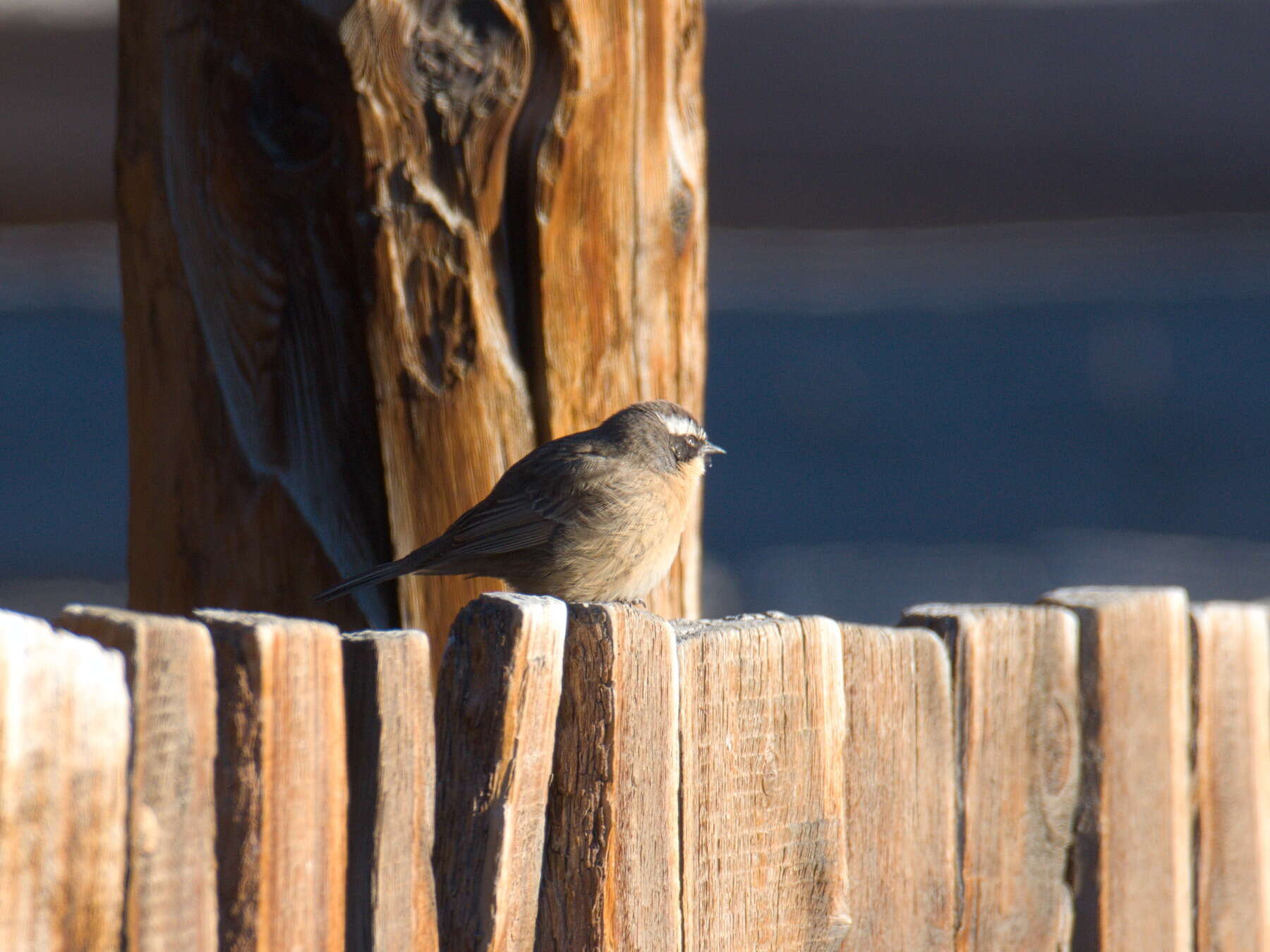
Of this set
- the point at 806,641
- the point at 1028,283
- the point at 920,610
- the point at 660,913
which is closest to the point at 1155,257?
the point at 1028,283

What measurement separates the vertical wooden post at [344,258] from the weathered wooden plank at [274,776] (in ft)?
2.97

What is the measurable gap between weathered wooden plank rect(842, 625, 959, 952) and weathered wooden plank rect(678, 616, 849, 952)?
5cm

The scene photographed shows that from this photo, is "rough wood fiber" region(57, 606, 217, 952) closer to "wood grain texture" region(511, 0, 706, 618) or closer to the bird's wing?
the bird's wing

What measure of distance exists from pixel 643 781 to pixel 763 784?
0.28 metres

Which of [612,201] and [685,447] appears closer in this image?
[612,201]

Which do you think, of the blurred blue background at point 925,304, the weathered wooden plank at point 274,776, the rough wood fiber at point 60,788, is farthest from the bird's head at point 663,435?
the blurred blue background at point 925,304

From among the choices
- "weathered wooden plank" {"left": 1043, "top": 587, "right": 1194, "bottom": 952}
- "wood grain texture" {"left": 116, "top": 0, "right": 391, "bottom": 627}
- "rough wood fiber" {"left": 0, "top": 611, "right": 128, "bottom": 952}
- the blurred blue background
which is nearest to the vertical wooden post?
"wood grain texture" {"left": 116, "top": 0, "right": 391, "bottom": 627}

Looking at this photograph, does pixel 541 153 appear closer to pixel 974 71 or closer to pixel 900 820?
pixel 900 820

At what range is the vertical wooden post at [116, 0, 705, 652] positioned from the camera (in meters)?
2.65

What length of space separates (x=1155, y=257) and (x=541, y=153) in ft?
14.9

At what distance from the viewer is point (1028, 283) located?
20.9 feet

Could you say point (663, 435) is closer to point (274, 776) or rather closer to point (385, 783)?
point (385, 783)

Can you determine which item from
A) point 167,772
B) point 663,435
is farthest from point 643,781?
point 663,435

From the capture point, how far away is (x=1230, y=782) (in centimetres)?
296
